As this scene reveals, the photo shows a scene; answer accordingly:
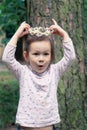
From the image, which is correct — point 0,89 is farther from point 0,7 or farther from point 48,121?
point 48,121

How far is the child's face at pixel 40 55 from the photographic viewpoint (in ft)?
14.6

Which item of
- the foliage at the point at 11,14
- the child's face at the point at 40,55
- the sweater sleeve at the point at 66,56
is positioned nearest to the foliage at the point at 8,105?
the foliage at the point at 11,14

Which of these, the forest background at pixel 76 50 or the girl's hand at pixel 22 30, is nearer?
the girl's hand at pixel 22 30

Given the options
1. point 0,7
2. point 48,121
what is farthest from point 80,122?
point 0,7

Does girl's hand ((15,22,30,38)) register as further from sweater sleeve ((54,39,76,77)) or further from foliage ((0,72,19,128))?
foliage ((0,72,19,128))

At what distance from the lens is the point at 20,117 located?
14.6 feet

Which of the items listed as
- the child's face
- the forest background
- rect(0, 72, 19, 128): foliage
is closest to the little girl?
the child's face

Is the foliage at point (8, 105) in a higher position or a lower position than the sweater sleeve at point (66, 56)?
lower

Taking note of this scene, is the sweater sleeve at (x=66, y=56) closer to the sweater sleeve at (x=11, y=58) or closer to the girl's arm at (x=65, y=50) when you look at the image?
the girl's arm at (x=65, y=50)

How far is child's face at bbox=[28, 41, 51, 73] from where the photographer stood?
4445 mm

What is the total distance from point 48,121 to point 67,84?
60.7 inches

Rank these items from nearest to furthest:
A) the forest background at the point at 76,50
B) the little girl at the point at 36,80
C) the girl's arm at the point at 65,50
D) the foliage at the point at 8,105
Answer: the little girl at the point at 36,80 < the girl's arm at the point at 65,50 < the forest background at the point at 76,50 < the foliage at the point at 8,105

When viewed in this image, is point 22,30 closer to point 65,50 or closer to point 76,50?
point 65,50

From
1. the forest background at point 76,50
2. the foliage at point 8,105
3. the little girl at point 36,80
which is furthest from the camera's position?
the foliage at point 8,105
